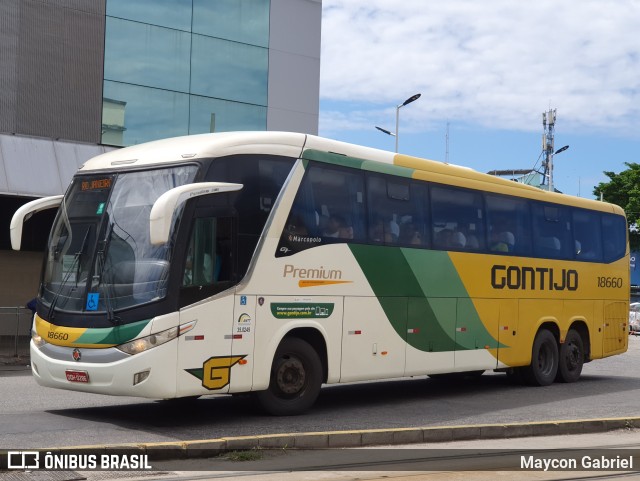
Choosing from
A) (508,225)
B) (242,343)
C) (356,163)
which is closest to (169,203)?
(242,343)

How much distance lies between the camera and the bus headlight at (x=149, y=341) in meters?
11.1

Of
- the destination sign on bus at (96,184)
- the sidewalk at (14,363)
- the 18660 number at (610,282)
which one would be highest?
the destination sign on bus at (96,184)

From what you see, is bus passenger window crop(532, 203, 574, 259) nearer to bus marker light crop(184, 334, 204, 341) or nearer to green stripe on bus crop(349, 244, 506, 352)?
green stripe on bus crop(349, 244, 506, 352)

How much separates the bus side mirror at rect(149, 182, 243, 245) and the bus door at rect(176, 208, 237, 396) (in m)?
0.30

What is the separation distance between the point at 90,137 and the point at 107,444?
1844cm

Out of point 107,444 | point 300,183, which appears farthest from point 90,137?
point 107,444

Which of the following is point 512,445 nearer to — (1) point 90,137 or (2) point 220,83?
(1) point 90,137

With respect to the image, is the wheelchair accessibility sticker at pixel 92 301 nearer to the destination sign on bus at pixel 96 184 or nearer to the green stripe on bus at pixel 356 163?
the destination sign on bus at pixel 96 184

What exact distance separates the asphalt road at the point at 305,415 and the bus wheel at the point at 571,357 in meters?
0.28

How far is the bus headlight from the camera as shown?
11.1 meters

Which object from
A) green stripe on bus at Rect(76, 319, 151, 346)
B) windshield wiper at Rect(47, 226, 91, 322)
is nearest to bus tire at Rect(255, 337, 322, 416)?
green stripe on bus at Rect(76, 319, 151, 346)

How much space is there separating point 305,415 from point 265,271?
2.11m

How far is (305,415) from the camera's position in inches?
516

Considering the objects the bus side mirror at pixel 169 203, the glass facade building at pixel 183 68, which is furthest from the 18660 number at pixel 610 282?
the glass facade building at pixel 183 68
